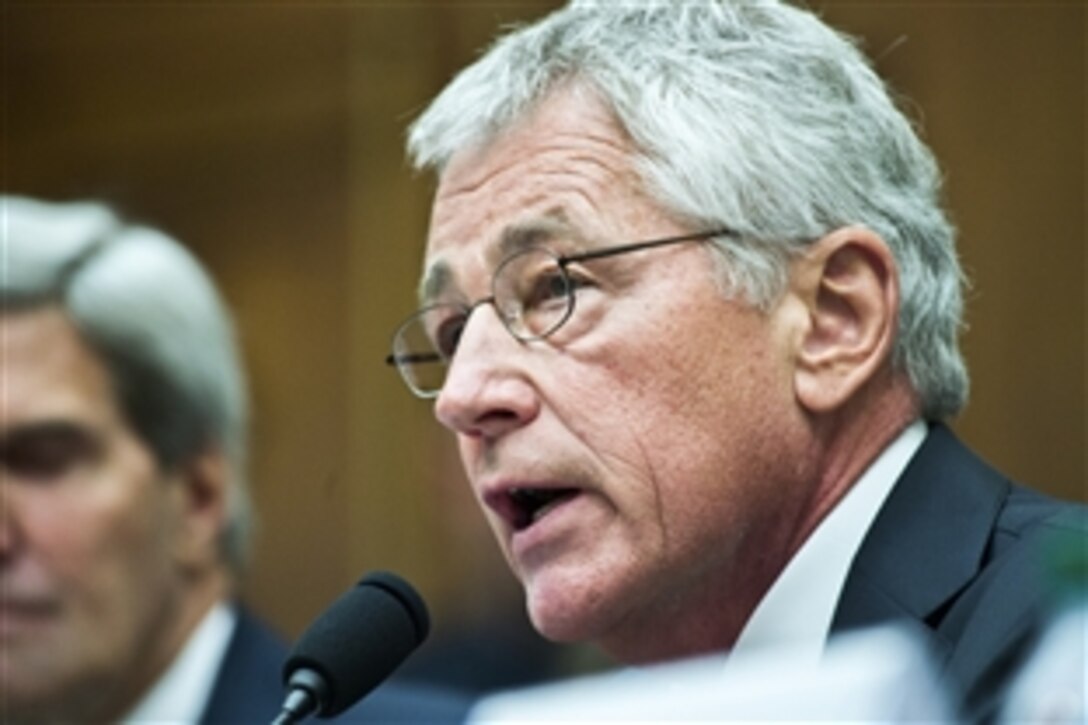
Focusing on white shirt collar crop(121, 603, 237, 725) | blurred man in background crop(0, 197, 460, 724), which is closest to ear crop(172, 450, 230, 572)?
blurred man in background crop(0, 197, 460, 724)

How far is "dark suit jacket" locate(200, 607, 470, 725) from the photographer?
100 inches

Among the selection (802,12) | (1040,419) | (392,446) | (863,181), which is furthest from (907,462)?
(392,446)

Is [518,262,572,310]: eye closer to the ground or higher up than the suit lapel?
higher up

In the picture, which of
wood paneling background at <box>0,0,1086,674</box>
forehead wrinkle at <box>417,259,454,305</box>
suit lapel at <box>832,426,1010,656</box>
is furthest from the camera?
wood paneling background at <box>0,0,1086,674</box>

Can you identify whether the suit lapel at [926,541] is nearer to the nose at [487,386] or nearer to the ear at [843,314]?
the ear at [843,314]

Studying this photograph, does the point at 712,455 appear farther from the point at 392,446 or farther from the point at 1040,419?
the point at 392,446

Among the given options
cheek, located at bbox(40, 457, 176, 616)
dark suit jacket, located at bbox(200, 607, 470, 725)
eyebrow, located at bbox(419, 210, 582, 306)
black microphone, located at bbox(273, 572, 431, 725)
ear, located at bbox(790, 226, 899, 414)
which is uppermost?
eyebrow, located at bbox(419, 210, 582, 306)

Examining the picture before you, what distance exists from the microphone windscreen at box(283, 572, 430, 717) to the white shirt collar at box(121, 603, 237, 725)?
31.4 inches

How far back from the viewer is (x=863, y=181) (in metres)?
2.11

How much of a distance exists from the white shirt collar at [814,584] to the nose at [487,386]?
1.07 ft

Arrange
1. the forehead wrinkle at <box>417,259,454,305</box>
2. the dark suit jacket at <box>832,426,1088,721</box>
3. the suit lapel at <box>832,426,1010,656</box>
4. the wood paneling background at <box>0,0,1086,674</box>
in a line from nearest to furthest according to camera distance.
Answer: the dark suit jacket at <box>832,426,1088,721</box>, the suit lapel at <box>832,426,1010,656</box>, the forehead wrinkle at <box>417,259,454,305</box>, the wood paneling background at <box>0,0,1086,674</box>

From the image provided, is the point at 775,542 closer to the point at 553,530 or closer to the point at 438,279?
the point at 553,530

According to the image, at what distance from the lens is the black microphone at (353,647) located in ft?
5.72

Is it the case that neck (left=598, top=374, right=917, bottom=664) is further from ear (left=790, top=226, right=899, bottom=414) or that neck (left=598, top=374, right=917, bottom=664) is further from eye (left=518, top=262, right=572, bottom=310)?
eye (left=518, top=262, right=572, bottom=310)
